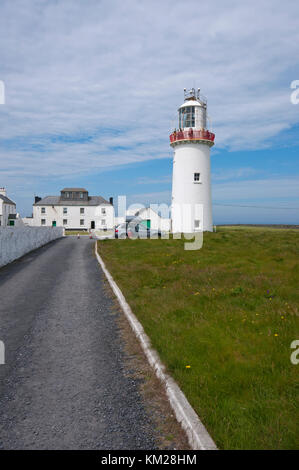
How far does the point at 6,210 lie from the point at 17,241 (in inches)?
2244

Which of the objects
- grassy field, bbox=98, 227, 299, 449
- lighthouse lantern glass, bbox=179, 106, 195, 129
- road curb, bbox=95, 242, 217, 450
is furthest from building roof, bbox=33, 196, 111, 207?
road curb, bbox=95, 242, 217, 450

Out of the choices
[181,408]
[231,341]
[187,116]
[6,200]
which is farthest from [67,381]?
[6,200]

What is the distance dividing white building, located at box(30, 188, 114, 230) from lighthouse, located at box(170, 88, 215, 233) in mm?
40880

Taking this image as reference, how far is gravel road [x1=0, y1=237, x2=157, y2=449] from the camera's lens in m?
3.73

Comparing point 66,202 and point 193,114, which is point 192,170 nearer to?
point 193,114

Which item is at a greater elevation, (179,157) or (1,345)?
(179,157)

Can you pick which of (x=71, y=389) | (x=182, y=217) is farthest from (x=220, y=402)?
→ (x=182, y=217)

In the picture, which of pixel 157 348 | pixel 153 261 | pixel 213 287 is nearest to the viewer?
pixel 157 348

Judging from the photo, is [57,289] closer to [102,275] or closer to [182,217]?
[102,275]

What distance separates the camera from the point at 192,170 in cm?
3188

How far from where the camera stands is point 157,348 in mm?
5770

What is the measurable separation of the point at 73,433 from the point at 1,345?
3429 mm

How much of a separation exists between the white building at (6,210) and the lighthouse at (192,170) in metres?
42.8
